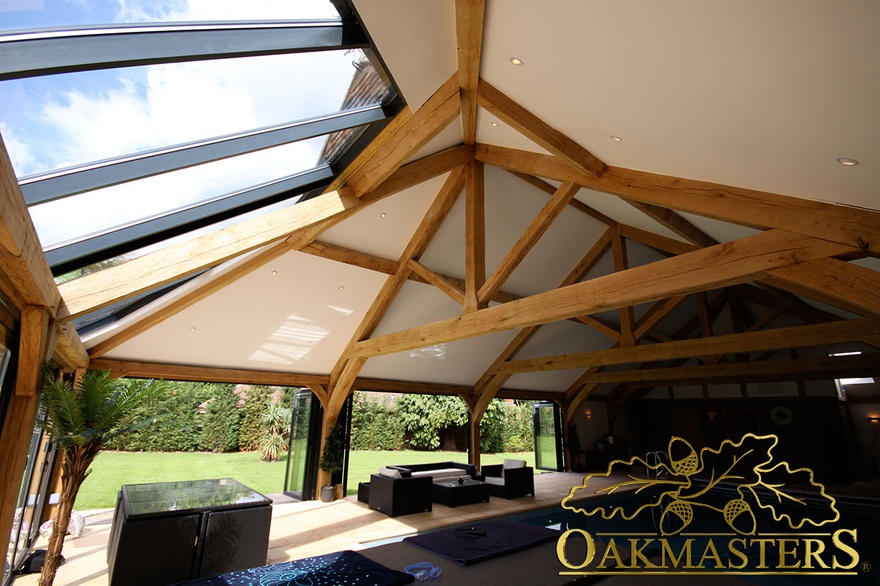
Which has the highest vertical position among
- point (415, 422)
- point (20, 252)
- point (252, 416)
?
point (20, 252)

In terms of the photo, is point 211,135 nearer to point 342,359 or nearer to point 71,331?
point 71,331

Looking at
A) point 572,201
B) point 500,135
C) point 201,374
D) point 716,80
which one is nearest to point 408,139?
point 500,135

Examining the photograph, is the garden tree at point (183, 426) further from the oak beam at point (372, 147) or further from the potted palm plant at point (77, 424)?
the oak beam at point (372, 147)

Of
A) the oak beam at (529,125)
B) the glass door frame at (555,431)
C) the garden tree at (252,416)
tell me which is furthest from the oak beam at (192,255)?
the garden tree at (252,416)

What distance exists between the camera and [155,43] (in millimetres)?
2107

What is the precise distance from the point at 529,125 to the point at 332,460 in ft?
22.3

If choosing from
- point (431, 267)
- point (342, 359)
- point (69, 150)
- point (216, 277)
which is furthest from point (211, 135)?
point (342, 359)

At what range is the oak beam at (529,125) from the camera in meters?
3.75

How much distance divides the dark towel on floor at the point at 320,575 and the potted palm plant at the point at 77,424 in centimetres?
146

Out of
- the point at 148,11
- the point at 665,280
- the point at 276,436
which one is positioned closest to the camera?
the point at 148,11

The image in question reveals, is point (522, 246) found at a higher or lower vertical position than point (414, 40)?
lower

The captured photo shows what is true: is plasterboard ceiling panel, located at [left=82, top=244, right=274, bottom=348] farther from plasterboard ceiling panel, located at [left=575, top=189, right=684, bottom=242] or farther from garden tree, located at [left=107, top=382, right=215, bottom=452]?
garden tree, located at [left=107, top=382, right=215, bottom=452]

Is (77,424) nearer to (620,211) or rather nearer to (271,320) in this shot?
(271,320)

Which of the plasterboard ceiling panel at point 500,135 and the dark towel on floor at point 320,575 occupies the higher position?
the plasterboard ceiling panel at point 500,135
